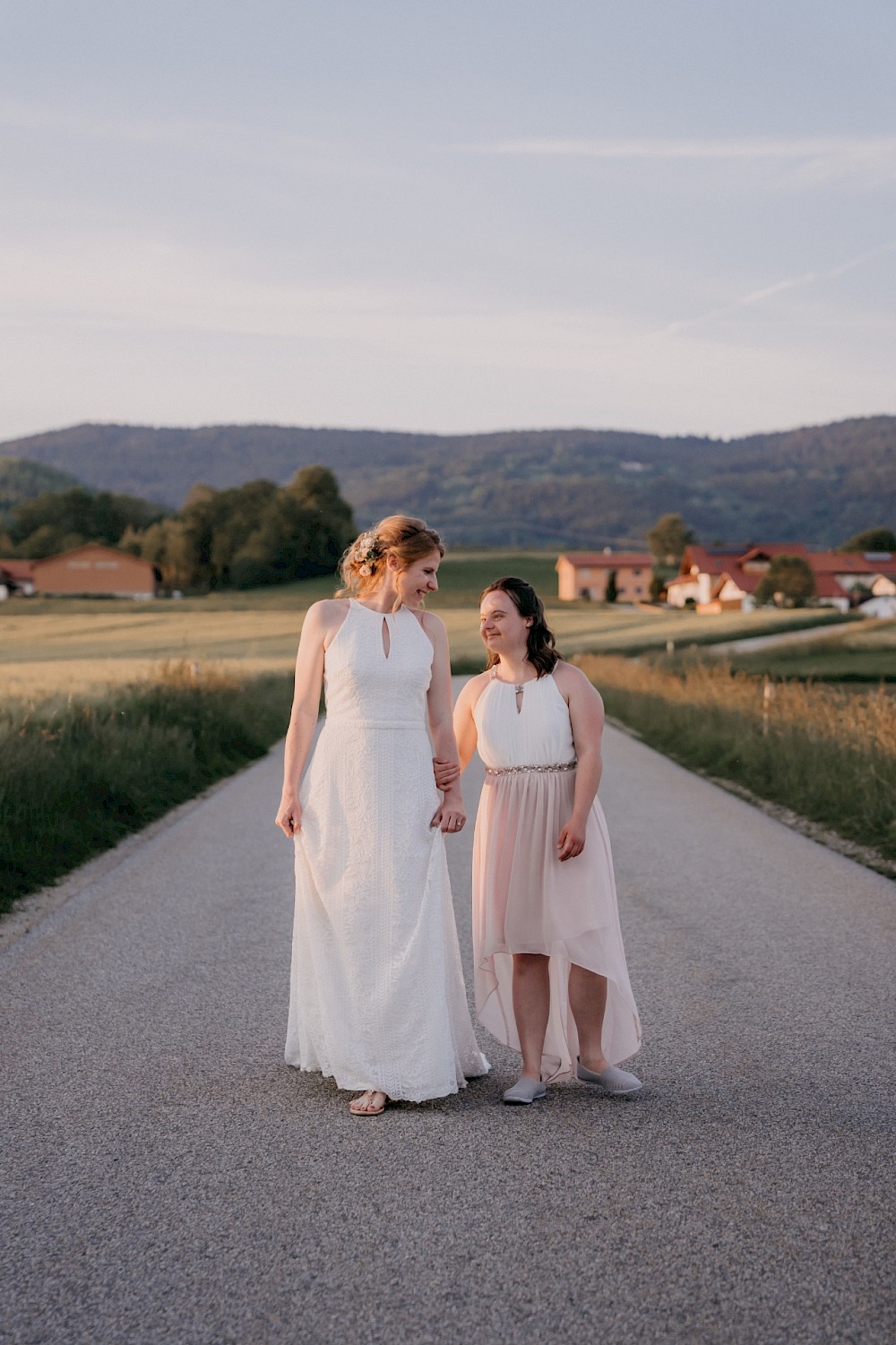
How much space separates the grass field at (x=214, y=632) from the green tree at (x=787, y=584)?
1087 cm

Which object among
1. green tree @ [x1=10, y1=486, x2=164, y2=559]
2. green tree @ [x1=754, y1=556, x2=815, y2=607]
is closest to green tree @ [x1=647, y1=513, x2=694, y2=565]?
green tree @ [x1=10, y1=486, x2=164, y2=559]

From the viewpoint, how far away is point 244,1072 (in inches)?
214

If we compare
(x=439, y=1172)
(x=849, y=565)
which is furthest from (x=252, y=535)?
(x=439, y=1172)

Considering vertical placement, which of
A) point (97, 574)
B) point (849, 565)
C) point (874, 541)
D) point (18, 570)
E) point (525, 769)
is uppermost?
point (525, 769)

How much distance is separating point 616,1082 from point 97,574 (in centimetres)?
10041

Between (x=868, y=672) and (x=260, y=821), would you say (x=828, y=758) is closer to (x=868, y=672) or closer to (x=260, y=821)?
(x=260, y=821)

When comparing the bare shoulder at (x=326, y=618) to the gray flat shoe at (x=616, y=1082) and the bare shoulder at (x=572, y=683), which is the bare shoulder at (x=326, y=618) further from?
the gray flat shoe at (x=616, y=1082)

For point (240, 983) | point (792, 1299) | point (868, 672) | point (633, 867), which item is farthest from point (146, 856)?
point (868, 672)

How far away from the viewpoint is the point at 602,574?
148375 mm

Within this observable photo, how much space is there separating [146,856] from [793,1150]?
24.4 feet

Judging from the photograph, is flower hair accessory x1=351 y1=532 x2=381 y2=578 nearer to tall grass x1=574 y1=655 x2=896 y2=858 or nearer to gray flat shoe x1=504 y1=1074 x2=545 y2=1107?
gray flat shoe x1=504 y1=1074 x2=545 y2=1107

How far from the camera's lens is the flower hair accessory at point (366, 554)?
5344mm

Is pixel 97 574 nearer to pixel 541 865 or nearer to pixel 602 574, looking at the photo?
pixel 602 574

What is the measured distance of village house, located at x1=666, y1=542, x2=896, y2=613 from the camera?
12275 centimetres
